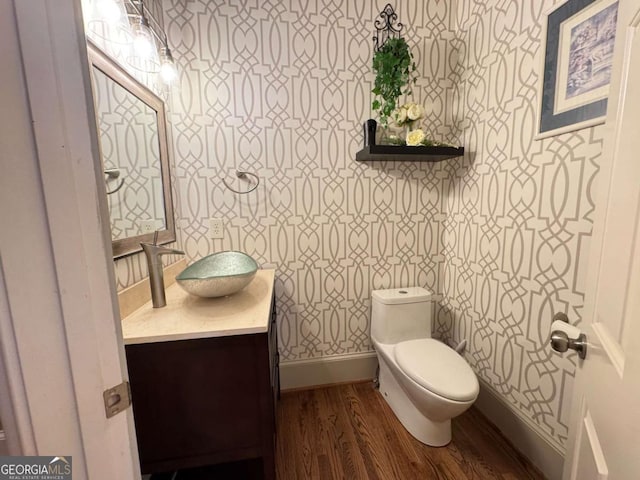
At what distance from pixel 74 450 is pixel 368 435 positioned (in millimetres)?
1455

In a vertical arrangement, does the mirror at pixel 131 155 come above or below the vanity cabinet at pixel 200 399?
above

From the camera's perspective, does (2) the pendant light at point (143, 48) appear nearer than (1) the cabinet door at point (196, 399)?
No

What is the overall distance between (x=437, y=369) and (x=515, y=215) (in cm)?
87

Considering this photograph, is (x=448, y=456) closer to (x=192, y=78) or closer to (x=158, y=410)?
(x=158, y=410)

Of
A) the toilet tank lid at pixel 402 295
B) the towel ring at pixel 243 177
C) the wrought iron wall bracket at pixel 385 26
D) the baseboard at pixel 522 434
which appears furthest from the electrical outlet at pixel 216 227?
the baseboard at pixel 522 434

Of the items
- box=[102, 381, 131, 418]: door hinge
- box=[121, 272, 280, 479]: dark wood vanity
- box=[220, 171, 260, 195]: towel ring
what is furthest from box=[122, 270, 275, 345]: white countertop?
box=[220, 171, 260, 195]: towel ring

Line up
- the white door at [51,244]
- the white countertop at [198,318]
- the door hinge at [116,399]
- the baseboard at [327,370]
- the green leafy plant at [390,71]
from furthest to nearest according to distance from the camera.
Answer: the baseboard at [327,370], the green leafy plant at [390,71], the white countertop at [198,318], the door hinge at [116,399], the white door at [51,244]

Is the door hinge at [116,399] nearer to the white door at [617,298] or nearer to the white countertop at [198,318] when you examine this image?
the white countertop at [198,318]

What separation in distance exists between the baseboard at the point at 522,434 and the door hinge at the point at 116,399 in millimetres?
1701

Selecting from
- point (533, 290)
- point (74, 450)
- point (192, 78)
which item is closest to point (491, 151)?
point (533, 290)

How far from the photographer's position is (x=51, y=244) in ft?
1.32

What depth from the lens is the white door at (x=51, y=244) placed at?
1.23 ft

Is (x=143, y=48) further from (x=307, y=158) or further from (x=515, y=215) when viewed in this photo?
(x=515, y=215)

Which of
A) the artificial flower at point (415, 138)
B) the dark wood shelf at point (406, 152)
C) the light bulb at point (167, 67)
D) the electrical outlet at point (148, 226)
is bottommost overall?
the electrical outlet at point (148, 226)
